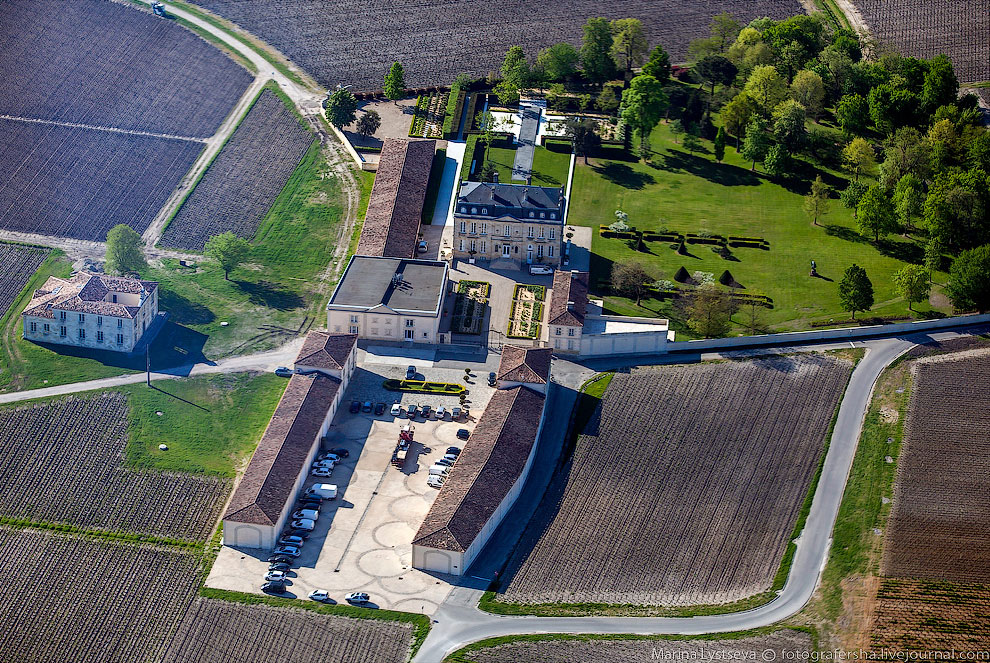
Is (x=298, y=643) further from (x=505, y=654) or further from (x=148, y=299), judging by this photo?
(x=148, y=299)

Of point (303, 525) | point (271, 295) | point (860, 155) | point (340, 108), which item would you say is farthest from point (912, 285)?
point (340, 108)

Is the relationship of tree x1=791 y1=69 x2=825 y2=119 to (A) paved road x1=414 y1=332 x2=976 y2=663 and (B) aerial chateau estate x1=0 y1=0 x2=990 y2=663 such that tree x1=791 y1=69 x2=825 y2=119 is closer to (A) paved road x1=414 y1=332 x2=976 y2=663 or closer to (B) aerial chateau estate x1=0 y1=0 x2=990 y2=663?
(B) aerial chateau estate x1=0 y1=0 x2=990 y2=663

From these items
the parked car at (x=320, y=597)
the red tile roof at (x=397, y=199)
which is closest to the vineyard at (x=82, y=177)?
the red tile roof at (x=397, y=199)

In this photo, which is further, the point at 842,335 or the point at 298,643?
the point at 842,335

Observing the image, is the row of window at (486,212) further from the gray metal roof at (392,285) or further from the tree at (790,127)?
the tree at (790,127)

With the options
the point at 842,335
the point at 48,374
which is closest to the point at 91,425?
the point at 48,374

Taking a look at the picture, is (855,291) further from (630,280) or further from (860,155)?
(860,155)

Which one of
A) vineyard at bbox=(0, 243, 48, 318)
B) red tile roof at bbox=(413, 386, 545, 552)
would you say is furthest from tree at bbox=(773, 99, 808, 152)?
vineyard at bbox=(0, 243, 48, 318)

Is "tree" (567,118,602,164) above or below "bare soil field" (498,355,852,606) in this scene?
above
